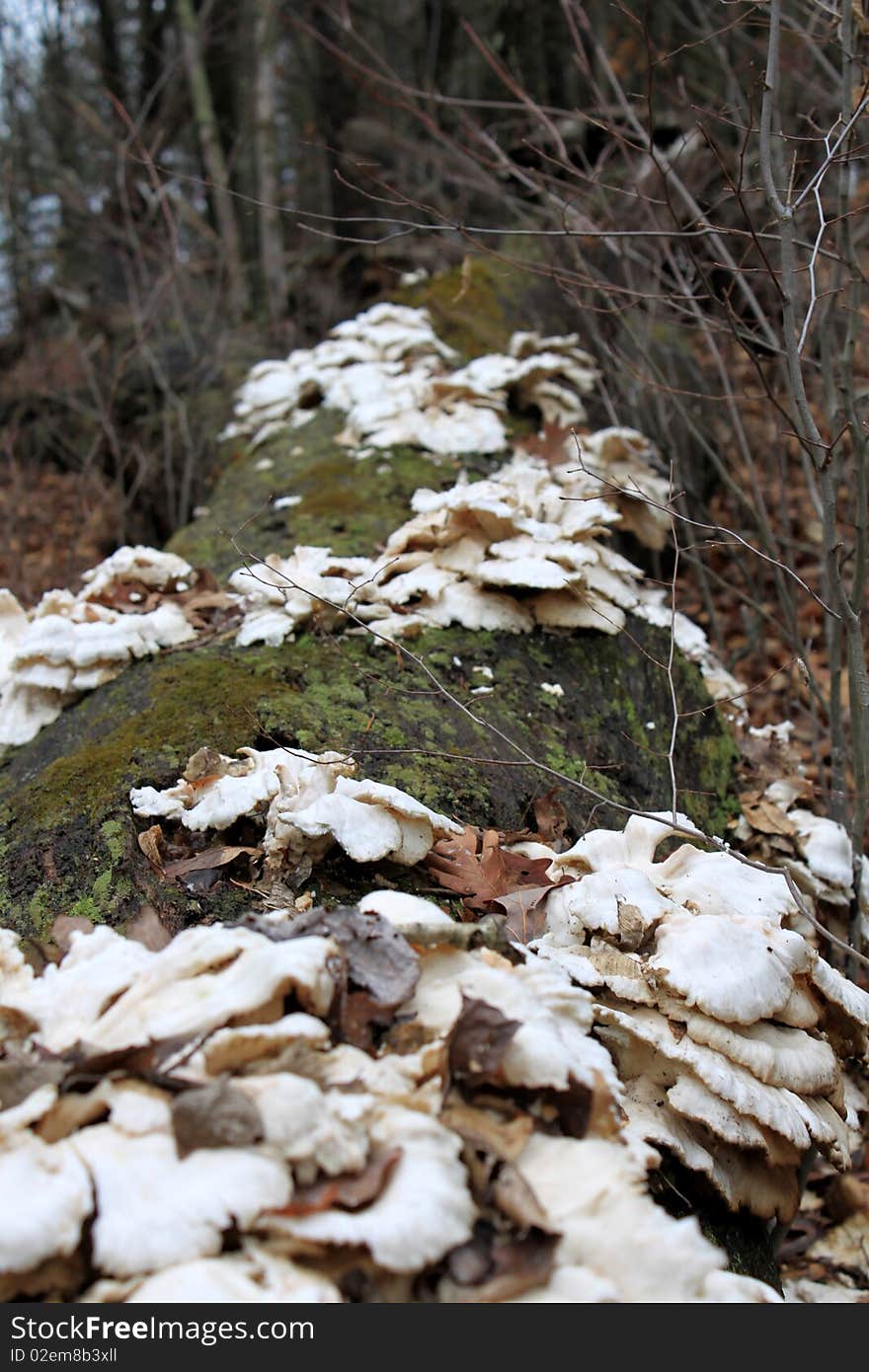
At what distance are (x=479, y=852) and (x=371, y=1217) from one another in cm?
152

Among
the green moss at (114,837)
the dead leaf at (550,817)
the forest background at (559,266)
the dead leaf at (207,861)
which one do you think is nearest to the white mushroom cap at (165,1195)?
the dead leaf at (207,861)

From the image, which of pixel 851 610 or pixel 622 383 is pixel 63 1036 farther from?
pixel 622 383

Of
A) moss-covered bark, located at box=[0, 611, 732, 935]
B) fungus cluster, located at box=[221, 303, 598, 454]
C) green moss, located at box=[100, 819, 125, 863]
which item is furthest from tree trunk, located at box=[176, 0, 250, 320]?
green moss, located at box=[100, 819, 125, 863]

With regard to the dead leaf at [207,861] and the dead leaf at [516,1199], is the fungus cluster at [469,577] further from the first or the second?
the dead leaf at [516,1199]

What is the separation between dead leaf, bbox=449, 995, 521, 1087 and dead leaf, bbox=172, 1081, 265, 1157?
36 centimetres

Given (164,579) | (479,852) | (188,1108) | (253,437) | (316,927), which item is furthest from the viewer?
(253,437)

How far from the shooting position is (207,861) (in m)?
2.86

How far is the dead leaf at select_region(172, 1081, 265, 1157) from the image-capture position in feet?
Result: 5.22

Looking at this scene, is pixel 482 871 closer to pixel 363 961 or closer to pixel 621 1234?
pixel 363 961

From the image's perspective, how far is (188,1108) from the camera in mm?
1619

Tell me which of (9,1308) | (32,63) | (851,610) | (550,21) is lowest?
(851,610)

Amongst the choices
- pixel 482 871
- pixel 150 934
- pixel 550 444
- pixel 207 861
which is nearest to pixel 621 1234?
pixel 150 934

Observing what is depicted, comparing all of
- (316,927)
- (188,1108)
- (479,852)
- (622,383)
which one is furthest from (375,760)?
(622,383)

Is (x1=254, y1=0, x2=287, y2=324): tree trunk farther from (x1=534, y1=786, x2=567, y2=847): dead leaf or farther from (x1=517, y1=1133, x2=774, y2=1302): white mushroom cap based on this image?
(x1=517, y1=1133, x2=774, y2=1302): white mushroom cap
